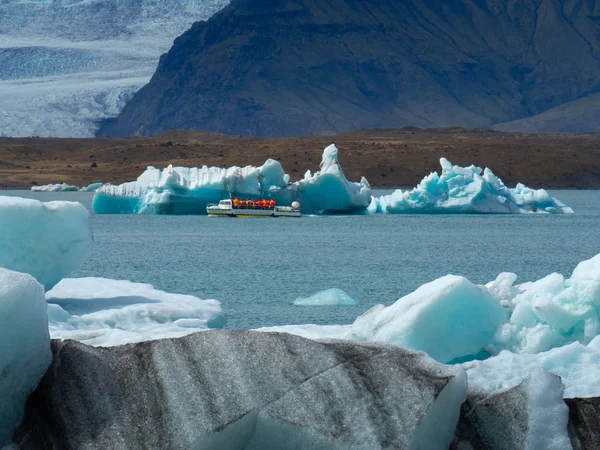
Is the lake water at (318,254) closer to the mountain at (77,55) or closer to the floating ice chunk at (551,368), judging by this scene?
the floating ice chunk at (551,368)

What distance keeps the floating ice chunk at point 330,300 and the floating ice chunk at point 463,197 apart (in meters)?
22.4

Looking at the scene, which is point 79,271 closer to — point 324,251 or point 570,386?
point 324,251

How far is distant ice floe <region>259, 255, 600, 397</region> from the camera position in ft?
31.6

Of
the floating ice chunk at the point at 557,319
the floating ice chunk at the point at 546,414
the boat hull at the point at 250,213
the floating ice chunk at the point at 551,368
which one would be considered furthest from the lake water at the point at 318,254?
the floating ice chunk at the point at 546,414

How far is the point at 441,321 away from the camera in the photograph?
10.3 m

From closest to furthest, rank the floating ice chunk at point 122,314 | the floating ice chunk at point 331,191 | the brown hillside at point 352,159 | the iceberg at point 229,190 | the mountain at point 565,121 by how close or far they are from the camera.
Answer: the floating ice chunk at point 122,314 → the floating ice chunk at point 331,191 → the iceberg at point 229,190 → the brown hillside at point 352,159 → the mountain at point 565,121

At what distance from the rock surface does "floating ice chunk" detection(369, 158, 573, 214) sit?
109ft

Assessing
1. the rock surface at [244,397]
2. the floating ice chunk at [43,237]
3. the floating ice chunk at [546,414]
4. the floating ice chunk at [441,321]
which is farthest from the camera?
the floating ice chunk at [43,237]

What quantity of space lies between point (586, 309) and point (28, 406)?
19.8ft

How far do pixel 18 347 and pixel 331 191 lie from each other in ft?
119

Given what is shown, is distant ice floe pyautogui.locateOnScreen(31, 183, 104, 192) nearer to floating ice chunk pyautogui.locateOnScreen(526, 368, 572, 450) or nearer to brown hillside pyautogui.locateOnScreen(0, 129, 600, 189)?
brown hillside pyautogui.locateOnScreen(0, 129, 600, 189)

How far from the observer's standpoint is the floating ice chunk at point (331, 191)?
4056 centimetres

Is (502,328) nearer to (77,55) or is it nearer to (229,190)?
(229,190)

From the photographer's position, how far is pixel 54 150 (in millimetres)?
97875
